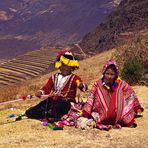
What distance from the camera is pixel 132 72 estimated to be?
1466cm

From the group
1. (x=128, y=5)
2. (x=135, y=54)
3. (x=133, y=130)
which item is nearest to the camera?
(x=133, y=130)

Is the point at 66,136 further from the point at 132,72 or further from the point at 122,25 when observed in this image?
the point at 122,25

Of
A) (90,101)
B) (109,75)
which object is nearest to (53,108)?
(90,101)

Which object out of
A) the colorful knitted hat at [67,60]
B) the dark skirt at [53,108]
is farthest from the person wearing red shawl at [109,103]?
the colorful knitted hat at [67,60]

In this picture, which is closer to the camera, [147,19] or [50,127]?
[50,127]

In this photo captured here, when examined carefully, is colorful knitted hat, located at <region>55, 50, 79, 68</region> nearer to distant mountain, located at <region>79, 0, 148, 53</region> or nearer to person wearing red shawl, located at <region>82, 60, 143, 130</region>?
person wearing red shawl, located at <region>82, 60, 143, 130</region>

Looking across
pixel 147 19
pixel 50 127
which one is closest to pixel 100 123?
pixel 50 127

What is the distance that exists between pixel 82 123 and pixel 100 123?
34 centimetres

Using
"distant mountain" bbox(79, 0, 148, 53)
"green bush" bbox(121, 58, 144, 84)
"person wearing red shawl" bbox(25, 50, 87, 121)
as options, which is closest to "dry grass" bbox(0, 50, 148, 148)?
"person wearing red shawl" bbox(25, 50, 87, 121)

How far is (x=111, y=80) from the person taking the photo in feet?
27.9

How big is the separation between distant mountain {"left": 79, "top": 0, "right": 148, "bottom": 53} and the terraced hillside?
302 inches

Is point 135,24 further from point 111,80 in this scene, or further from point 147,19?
point 111,80

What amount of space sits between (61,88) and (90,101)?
0.67m

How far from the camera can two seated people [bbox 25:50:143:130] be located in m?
8.46
